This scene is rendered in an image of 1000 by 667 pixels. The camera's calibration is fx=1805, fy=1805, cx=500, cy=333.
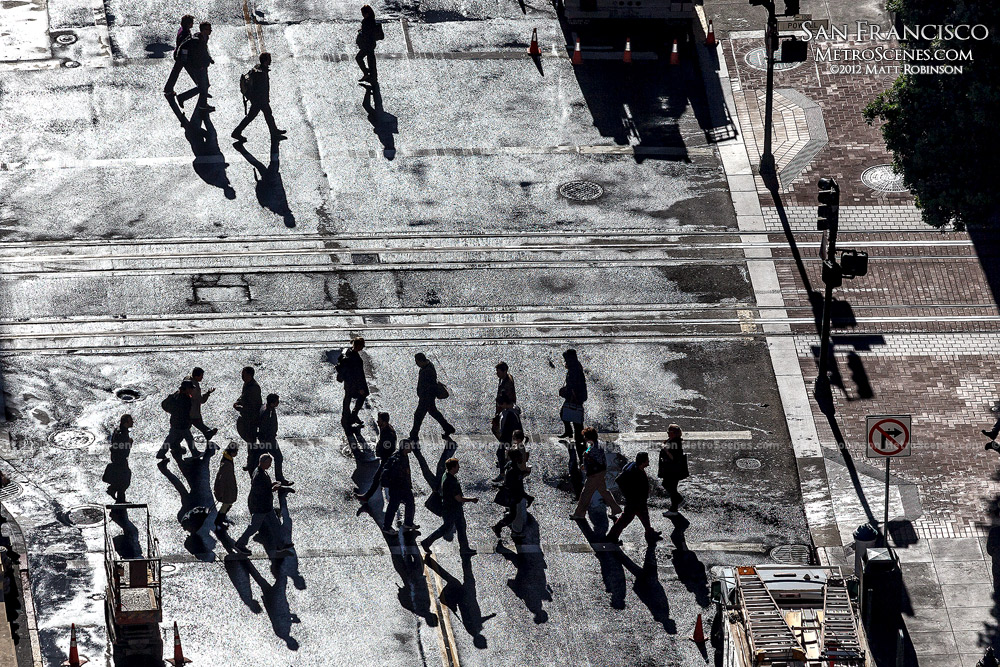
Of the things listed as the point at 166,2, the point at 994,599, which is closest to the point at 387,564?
the point at 994,599

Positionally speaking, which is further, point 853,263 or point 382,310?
point 382,310

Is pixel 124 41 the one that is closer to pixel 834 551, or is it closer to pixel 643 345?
pixel 643 345

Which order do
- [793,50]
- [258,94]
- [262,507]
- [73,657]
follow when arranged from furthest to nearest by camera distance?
[258,94], [793,50], [262,507], [73,657]

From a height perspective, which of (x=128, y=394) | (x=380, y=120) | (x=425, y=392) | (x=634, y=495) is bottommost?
(x=634, y=495)

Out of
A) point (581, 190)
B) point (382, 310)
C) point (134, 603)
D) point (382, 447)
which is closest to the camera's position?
point (134, 603)

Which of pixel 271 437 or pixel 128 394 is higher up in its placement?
pixel 128 394

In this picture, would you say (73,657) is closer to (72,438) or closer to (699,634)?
(72,438)

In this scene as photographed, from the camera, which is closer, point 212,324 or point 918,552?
point 918,552

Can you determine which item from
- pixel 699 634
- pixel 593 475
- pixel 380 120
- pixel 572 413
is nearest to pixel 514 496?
pixel 593 475
